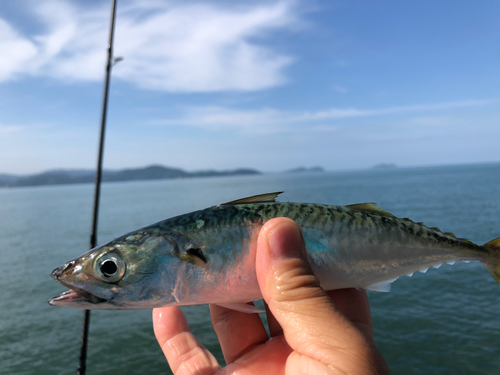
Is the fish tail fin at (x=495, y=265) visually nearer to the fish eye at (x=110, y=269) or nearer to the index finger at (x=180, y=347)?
the index finger at (x=180, y=347)

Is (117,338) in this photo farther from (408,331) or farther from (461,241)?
(461,241)

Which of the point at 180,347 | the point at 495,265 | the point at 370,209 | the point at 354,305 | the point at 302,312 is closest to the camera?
the point at 302,312

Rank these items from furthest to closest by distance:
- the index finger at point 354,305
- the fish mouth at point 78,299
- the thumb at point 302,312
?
the index finger at point 354,305 → the fish mouth at point 78,299 → the thumb at point 302,312

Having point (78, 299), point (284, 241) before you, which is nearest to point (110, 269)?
point (78, 299)

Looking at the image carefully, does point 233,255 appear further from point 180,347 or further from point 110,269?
point 180,347

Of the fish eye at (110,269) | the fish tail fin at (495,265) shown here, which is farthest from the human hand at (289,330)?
the fish tail fin at (495,265)

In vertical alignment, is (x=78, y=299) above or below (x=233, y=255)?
below

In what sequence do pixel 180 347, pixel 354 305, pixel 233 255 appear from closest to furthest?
pixel 233 255 → pixel 354 305 → pixel 180 347
